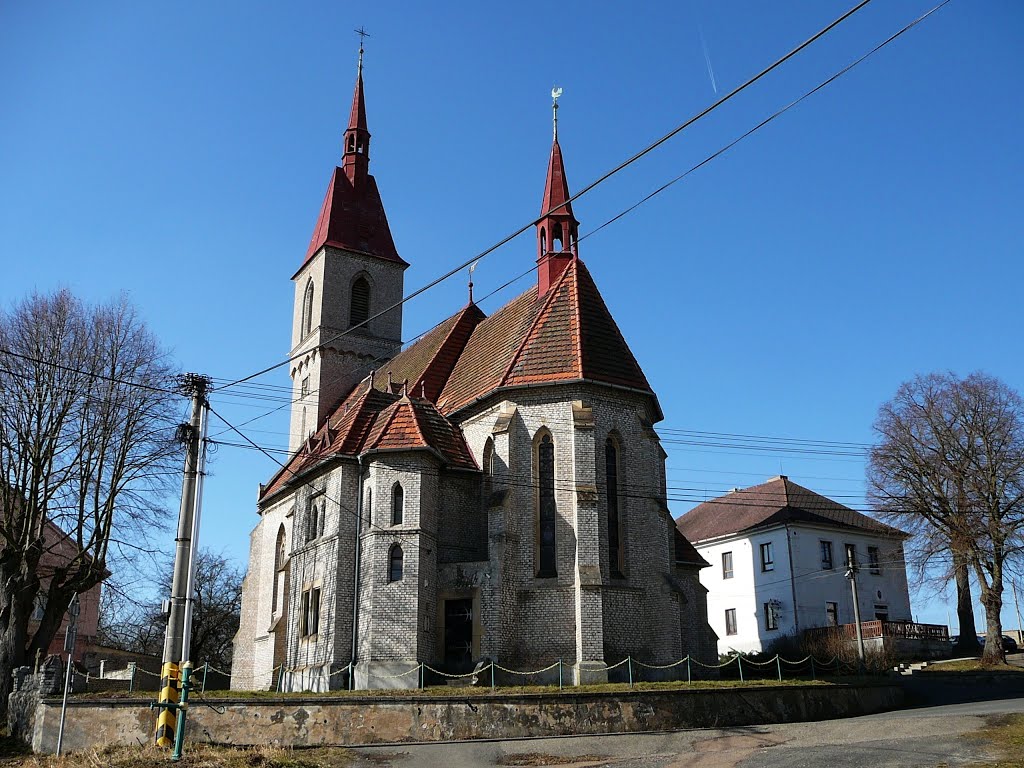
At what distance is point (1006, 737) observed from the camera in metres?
17.3

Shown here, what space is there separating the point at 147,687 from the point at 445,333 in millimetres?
17489

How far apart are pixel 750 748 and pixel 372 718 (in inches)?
302

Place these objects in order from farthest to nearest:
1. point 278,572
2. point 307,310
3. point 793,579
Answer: point 793,579
point 307,310
point 278,572

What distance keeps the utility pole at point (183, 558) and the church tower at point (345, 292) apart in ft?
72.3

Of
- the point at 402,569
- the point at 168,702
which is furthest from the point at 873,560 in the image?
the point at 168,702

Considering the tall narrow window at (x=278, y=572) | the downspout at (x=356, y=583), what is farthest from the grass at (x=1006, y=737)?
the tall narrow window at (x=278, y=572)

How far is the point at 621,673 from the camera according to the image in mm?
25562

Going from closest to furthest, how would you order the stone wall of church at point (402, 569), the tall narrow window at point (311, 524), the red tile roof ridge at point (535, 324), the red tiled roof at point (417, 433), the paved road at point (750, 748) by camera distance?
the paved road at point (750, 748) → the stone wall of church at point (402, 569) → the red tiled roof at point (417, 433) → the red tile roof ridge at point (535, 324) → the tall narrow window at point (311, 524)

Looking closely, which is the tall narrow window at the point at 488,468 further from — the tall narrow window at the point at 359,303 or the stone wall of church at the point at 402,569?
the tall narrow window at the point at 359,303

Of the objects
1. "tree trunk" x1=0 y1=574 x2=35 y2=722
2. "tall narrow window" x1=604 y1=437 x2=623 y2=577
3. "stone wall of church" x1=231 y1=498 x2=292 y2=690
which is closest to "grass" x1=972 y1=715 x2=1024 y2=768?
"tall narrow window" x1=604 y1=437 x2=623 y2=577

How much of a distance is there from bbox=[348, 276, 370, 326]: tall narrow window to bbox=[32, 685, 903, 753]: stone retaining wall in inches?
995

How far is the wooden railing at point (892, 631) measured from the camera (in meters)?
40.2

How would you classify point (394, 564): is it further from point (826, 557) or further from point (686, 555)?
point (826, 557)

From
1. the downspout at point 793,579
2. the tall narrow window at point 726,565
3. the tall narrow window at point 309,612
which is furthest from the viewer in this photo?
the tall narrow window at point 726,565
